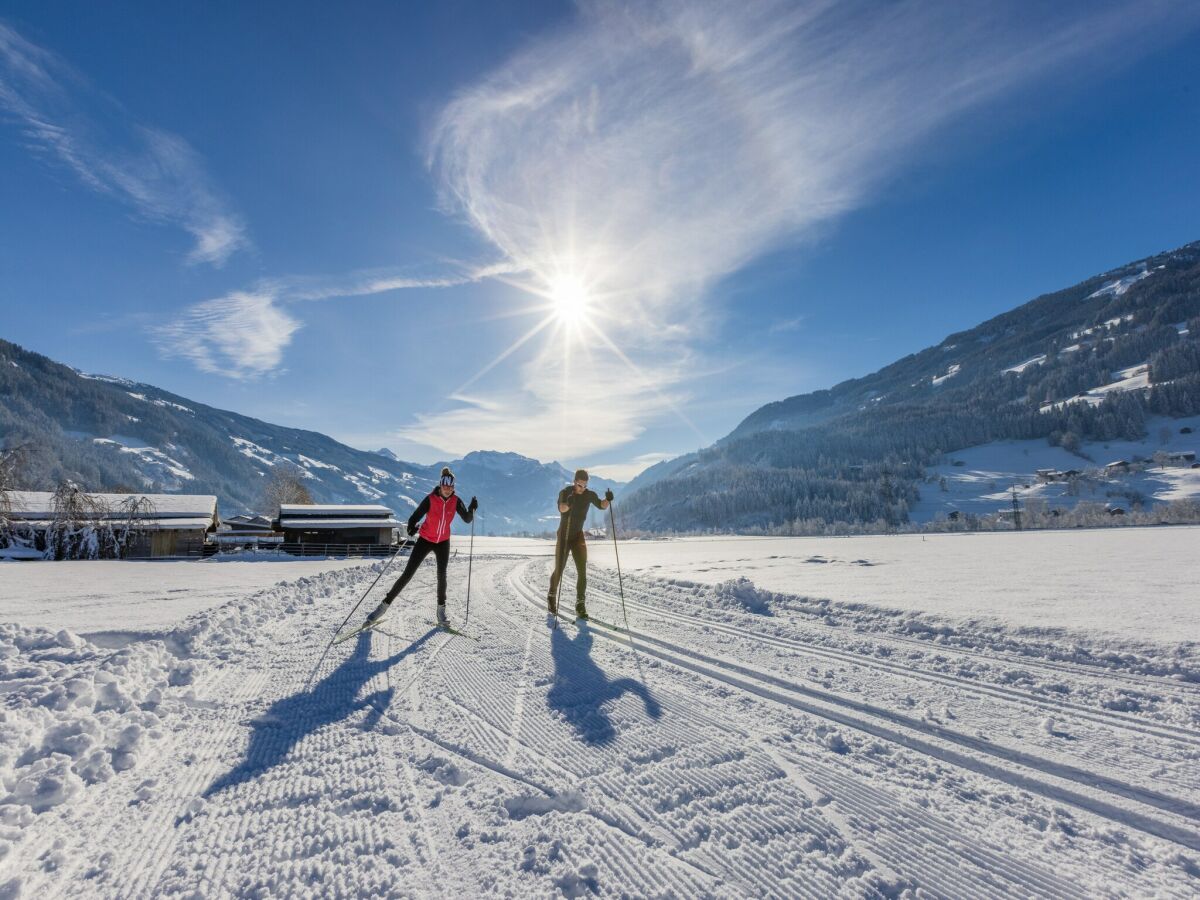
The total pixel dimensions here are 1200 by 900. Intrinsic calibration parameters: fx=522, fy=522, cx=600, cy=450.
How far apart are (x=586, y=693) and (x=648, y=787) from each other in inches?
71.6

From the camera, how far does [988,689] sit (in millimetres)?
4664

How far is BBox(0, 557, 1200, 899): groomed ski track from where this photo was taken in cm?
219

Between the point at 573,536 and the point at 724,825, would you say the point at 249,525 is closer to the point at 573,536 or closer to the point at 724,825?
the point at 573,536

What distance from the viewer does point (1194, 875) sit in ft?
7.03

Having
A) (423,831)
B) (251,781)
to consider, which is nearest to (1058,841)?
(423,831)

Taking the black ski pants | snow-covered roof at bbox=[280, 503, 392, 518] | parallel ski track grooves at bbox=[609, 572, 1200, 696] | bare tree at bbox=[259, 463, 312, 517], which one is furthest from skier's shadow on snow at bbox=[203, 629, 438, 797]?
bare tree at bbox=[259, 463, 312, 517]

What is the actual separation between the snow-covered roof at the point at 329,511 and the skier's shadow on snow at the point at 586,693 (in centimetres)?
4228

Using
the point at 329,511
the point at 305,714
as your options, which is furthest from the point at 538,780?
the point at 329,511

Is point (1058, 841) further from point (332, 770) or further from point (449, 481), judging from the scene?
point (449, 481)

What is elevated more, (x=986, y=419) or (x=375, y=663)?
(x=986, y=419)

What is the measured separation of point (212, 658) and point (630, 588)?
9205mm

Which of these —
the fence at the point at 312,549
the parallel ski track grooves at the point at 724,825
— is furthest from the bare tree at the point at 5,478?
the parallel ski track grooves at the point at 724,825

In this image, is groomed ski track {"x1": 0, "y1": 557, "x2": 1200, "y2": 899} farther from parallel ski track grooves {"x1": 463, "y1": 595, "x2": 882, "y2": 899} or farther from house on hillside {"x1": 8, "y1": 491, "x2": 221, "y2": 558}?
house on hillside {"x1": 8, "y1": 491, "x2": 221, "y2": 558}

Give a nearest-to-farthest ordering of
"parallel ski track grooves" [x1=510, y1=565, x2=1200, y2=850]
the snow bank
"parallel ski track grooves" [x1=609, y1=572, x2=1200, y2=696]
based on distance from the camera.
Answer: "parallel ski track grooves" [x1=510, y1=565, x2=1200, y2=850], the snow bank, "parallel ski track grooves" [x1=609, y1=572, x2=1200, y2=696]
